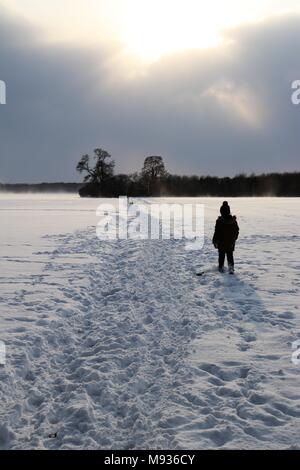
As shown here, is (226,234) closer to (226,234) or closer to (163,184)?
(226,234)

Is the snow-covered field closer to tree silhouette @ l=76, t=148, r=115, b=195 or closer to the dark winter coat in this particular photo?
the dark winter coat

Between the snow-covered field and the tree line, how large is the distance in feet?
316

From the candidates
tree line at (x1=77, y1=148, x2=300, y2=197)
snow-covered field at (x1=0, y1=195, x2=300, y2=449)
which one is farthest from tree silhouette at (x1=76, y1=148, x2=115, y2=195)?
snow-covered field at (x1=0, y1=195, x2=300, y2=449)

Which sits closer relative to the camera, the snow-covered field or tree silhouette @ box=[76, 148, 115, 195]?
the snow-covered field

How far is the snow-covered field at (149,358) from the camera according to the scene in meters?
4.39

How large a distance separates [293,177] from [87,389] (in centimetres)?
12694

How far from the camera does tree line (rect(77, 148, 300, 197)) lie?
109m

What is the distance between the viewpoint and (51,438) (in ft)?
14.0

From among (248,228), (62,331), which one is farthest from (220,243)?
(248,228)

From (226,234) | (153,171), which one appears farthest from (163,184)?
(226,234)

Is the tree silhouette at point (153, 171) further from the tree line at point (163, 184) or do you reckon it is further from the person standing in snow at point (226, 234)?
the person standing in snow at point (226, 234)

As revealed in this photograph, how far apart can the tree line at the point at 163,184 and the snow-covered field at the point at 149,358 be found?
316 feet

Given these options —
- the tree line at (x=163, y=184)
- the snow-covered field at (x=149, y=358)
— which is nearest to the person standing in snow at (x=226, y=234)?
the snow-covered field at (x=149, y=358)
